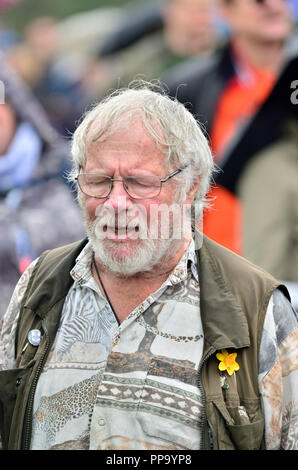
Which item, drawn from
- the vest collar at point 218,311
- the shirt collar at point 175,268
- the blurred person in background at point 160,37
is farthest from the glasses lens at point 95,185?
the blurred person in background at point 160,37

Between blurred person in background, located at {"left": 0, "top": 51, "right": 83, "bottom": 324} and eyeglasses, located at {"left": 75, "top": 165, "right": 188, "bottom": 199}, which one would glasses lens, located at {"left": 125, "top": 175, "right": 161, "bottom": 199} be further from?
blurred person in background, located at {"left": 0, "top": 51, "right": 83, "bottom": 324}

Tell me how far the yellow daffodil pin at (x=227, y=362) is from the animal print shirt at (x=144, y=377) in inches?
3.2

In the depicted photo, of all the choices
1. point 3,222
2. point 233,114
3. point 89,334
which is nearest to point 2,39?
point 3,222

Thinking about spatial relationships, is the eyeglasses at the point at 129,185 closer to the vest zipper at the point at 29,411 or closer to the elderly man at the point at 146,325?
the elderly man at the point at 146,325

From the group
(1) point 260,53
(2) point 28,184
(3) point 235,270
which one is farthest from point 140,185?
(2) point 28,184

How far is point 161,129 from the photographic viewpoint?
90.1 inches

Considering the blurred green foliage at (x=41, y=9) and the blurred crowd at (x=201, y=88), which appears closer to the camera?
the blurred crowd at (x=201, y=88)

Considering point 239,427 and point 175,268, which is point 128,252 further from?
point 239,427

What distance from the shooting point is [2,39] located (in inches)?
210

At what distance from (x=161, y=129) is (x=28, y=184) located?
3259mm

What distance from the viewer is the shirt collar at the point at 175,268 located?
7.64ft

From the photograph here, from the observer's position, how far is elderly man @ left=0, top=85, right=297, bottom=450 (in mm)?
2121

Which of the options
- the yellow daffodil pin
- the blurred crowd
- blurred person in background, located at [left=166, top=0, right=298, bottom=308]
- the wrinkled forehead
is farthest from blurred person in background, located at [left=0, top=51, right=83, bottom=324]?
the yellow daffodil pin
